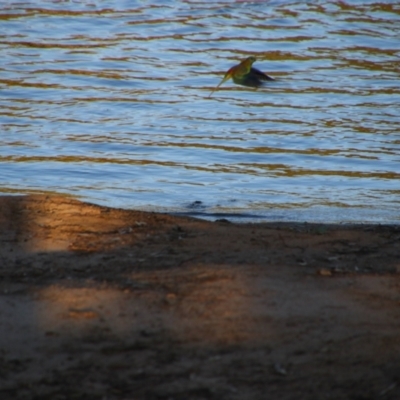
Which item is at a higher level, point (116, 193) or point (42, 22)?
point (116, 193)

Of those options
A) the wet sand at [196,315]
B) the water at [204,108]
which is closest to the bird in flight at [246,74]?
the water at [204,108]

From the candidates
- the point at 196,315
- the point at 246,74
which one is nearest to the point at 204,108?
the point at 246,74

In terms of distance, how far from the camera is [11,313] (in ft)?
12.1

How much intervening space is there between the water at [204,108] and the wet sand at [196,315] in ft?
6.78

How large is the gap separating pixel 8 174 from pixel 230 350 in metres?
4.79

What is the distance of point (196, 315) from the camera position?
3617 mm

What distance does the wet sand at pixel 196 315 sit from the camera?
10.3ft

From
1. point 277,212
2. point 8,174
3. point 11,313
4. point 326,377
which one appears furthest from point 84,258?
point 8,174

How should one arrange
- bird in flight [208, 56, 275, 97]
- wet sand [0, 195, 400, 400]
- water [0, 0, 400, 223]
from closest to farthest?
1. wet sand [0, 195, 400, 400]
2. bird in flight [208, 56, 275, 97]
3. water [0, 0, 400, 223]

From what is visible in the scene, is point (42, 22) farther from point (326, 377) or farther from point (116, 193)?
point (326, 377)

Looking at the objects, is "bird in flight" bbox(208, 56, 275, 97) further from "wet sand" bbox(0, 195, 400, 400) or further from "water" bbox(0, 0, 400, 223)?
"wet sand" bbox(0, 195, 400, 400)

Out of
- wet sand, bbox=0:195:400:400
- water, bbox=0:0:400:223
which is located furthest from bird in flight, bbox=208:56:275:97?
wet sand, bbox=0:195:400:400

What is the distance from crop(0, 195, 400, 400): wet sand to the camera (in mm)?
3150

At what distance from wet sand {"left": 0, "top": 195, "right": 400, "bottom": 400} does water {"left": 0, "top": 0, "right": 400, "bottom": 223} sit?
81.4 inches
